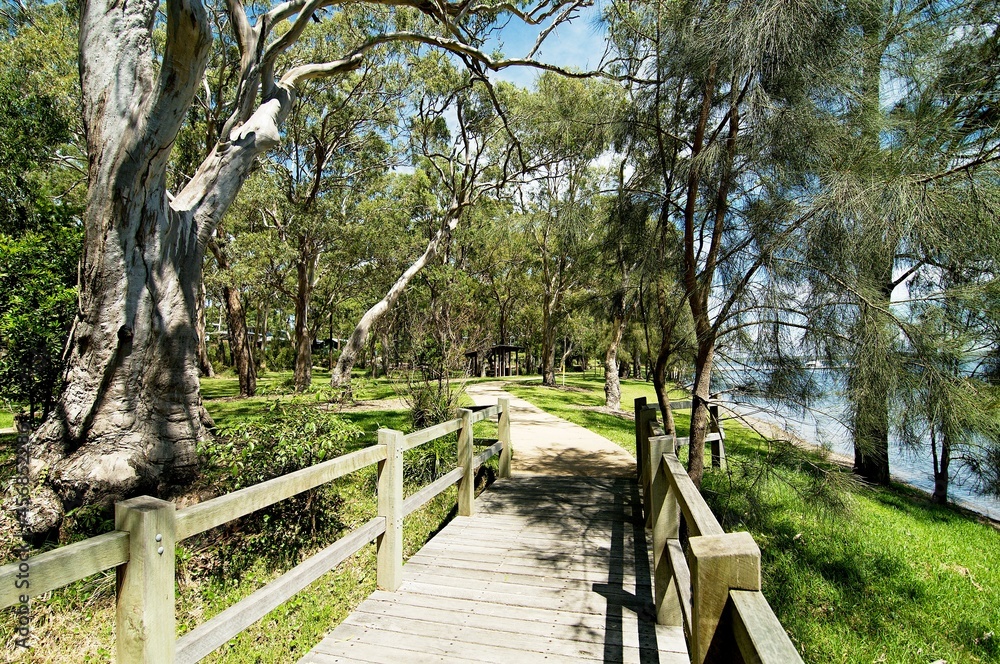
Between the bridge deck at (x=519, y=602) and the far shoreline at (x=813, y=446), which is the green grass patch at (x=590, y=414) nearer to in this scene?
the far shoreline at (x=813, y=446)

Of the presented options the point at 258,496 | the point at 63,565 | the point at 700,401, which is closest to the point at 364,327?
the point at 700,401

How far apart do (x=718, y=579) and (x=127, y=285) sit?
19.1 feet

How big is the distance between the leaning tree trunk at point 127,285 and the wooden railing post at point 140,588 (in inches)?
153

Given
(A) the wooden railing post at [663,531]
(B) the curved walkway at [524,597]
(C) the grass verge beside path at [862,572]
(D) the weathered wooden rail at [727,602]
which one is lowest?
(C) the grass verge beside path at [862,572]

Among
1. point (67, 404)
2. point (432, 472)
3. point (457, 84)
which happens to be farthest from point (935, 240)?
point (457, 84)

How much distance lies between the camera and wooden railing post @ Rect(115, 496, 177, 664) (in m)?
1.73

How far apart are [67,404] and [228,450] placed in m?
2.02

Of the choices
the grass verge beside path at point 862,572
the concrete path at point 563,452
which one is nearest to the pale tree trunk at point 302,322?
the concrete path at point 563,452

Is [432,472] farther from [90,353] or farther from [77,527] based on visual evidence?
[90,353]

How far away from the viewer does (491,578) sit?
3764 mm

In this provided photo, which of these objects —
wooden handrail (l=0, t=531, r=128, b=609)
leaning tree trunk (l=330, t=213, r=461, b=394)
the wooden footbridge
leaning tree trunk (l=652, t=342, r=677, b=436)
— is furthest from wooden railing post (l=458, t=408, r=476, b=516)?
leaning tree trunk (l=330, t=213, r=461, b=394)

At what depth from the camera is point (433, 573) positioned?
3.86 m

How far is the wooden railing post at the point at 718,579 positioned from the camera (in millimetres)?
1535

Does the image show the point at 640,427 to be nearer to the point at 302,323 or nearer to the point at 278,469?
the point at 278,469
